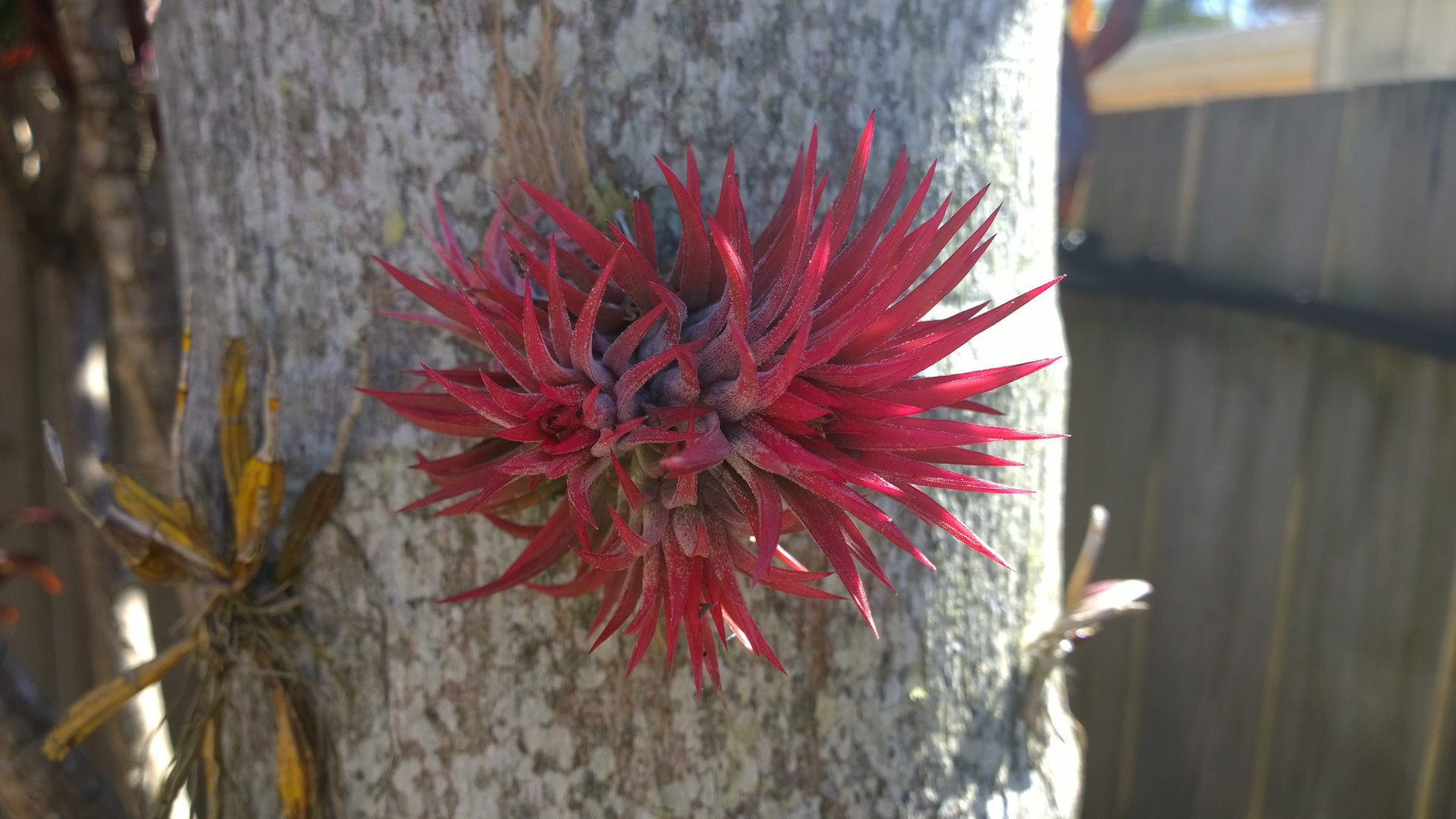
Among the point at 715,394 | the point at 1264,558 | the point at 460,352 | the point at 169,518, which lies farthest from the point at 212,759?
the point at 1264,558

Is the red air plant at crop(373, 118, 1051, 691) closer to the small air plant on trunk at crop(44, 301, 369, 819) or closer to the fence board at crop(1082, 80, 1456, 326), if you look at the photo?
the small air plant on trunk at crop(44, 301, 369, 819)

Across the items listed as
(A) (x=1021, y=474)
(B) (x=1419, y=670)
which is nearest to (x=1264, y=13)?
(B) (x=1419, y=670)

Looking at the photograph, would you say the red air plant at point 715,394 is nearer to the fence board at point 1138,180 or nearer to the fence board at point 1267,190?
the fence board at point 1267,190

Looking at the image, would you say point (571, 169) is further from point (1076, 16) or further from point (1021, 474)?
point (1076, 16)

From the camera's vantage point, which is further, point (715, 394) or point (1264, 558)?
point (1264, 558)

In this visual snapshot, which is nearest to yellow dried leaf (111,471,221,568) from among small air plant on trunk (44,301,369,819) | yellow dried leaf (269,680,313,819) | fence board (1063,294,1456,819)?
small air plant on trunk (44,301,369,819)

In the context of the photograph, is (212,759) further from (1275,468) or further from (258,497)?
(1275,468)

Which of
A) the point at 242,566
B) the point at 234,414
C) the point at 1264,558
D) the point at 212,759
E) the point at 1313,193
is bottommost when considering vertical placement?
the point at 1264,558
